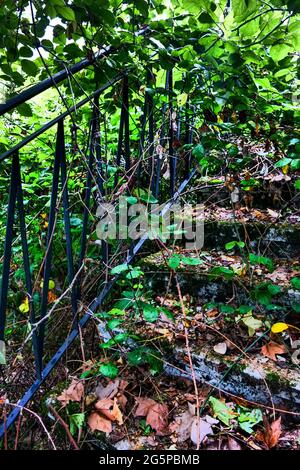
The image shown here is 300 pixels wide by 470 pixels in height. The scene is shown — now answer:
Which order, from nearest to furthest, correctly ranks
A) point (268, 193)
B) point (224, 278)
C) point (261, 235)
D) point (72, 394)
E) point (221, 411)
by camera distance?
point (221, 411) < point (72, 394) < point (224, 278) < point (261, 235) < point (268, 193)

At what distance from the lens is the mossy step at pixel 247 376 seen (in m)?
1.20

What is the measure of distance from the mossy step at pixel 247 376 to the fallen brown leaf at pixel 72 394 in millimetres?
408

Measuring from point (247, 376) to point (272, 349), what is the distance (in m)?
0.19

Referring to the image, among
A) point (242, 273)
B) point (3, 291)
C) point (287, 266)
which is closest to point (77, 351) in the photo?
point (3, 291)

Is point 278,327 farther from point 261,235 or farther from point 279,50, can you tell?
point 279,50

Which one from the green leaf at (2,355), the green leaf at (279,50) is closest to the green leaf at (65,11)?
the green leaf at (279,50)

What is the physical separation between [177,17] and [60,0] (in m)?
0.58

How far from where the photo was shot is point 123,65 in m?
1.66

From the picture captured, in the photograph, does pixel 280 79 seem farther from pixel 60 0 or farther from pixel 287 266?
pixel 60 0

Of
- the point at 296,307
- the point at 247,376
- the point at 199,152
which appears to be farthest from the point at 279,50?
the point at 247,376

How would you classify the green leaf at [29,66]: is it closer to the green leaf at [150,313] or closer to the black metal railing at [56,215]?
the black metal railing at [56,215]

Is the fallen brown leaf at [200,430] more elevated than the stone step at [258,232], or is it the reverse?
the stone step at [258,232]

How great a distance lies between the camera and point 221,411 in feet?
3.95

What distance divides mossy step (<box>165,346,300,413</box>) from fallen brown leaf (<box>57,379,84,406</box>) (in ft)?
1.34
